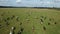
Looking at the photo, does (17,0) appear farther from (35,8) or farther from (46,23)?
(46,23)

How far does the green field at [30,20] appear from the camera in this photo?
1.23 m

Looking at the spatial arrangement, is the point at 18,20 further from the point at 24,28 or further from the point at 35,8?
the point at 35,8

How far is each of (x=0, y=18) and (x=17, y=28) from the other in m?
0.27

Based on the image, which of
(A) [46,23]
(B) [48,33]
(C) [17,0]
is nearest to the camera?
(B) [48,33]

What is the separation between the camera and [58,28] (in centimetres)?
126

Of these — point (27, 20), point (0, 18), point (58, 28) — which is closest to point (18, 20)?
point (27, 20)

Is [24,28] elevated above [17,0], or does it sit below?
below

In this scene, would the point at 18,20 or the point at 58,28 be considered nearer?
the point at 58,28

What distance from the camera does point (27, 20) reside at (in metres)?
1.40

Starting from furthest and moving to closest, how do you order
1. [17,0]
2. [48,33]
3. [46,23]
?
[17,0] → [46,23] → [48,33]

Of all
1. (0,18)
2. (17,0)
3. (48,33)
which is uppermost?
(17,0)

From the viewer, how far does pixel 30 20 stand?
139cm

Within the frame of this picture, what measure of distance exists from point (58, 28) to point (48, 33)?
0.46ft

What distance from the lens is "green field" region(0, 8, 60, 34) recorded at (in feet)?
4.04
